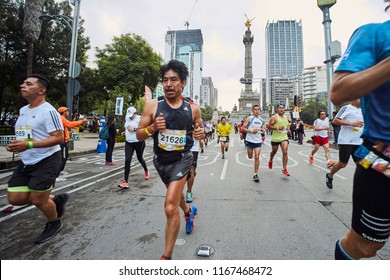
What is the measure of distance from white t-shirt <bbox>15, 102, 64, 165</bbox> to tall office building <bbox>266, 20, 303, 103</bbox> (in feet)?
491

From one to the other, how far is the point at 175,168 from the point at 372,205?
1663 mm

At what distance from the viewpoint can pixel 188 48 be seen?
498ft

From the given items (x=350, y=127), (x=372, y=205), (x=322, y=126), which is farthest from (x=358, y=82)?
(x=322, y=126)

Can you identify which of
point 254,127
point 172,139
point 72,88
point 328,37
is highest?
point 328,37

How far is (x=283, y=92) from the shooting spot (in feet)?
484

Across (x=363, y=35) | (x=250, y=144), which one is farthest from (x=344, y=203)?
(x=363, y=35)

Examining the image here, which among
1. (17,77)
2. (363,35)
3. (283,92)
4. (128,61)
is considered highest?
(283,92)

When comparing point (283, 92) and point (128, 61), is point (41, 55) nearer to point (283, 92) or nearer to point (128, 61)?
point (128, 61)

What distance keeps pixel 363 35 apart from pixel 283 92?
524 feet

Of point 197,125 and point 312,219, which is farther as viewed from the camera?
point 312,219

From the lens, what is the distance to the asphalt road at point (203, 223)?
94.3 inches

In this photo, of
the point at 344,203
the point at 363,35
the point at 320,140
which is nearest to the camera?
the point at 363,35

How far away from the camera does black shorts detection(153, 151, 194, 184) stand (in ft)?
7.76

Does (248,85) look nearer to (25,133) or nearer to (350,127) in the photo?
(350,127)
